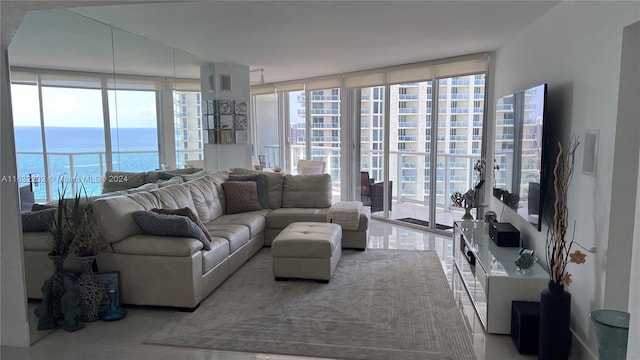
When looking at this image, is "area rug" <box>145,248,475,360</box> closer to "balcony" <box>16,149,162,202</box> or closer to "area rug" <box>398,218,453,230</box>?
"balcony" <box>16,149,162,202</box>

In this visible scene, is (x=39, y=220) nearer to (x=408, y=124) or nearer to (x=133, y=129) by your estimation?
(x=133, y=129)

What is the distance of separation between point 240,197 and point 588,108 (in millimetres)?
3864

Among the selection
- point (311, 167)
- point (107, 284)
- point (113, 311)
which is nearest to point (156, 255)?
point (107, 284)

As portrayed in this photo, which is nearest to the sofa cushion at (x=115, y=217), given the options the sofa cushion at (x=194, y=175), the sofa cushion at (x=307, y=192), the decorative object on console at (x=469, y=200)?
the sofa cushion at (x=194, y=175)

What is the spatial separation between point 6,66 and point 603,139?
12.1ft

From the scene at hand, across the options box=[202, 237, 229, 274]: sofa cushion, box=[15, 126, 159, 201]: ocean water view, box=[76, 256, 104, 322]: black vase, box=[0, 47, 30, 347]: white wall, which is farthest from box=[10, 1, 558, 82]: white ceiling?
box=[202, 237, 229, 274]: sofa cushion

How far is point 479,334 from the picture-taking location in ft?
9.97

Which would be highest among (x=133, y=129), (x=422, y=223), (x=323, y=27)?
(x=323, y=27)

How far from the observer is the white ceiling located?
3.28 metres

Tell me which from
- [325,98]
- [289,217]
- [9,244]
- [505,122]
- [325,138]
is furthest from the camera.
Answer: [325,138]

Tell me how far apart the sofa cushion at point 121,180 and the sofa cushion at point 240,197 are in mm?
1129

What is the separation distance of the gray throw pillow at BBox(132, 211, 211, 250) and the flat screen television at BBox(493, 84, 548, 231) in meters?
2.65

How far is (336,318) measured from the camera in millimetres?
3262

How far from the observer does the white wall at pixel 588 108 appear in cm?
233
